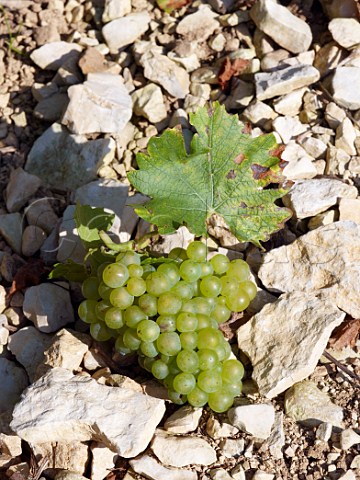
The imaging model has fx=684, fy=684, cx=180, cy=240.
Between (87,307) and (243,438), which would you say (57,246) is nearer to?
(87,307)

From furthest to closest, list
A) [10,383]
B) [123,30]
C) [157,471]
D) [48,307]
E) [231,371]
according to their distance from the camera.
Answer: [123,30] < [48,307] < [10,383] < [231,371] < [157,471]

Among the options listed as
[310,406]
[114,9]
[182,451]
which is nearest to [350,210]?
[310,406]

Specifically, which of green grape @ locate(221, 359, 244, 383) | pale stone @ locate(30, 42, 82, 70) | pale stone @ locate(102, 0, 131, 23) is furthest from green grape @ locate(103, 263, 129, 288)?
pale stone @ locate(102, 0, 131, 23)

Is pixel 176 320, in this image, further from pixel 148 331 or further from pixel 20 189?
pixel 20 189

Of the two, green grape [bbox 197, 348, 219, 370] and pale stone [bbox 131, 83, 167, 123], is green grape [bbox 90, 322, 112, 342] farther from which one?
pale stone [bbox 131, 83, 167, 123]

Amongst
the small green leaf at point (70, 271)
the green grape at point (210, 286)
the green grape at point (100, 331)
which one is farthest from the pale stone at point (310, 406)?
the small green leaf at point (70, 271)
